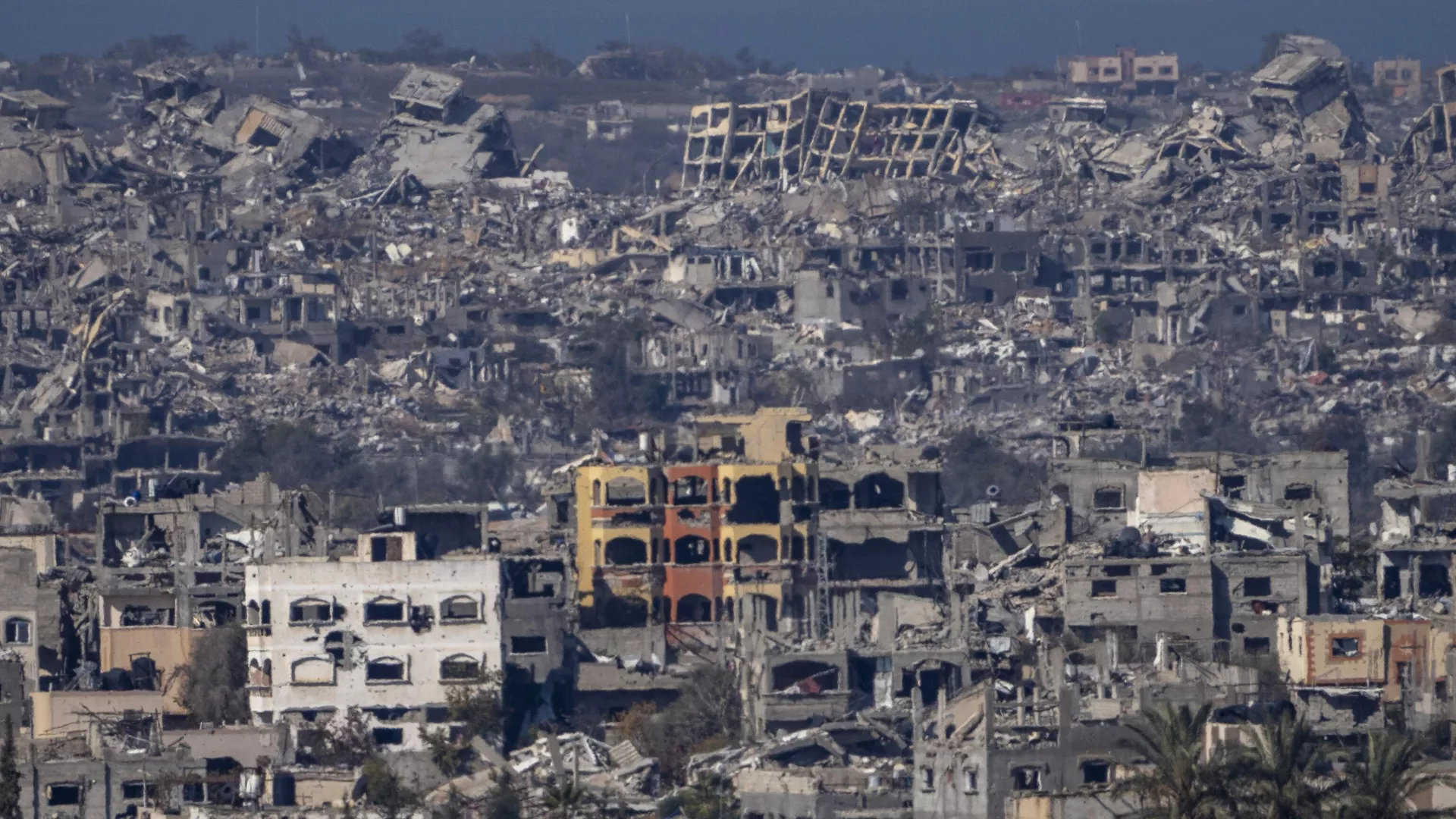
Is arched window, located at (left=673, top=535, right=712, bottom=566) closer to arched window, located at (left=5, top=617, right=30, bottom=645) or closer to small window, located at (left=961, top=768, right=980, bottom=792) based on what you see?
arched window, located at (left=5, top=617, right=30, bottom=645)

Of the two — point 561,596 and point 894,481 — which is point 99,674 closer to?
point 561,596

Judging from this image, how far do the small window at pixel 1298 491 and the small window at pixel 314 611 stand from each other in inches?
635

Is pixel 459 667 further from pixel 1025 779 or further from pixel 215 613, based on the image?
pixel 1025 779

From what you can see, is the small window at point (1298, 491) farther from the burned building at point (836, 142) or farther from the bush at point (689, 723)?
the burned building at point (836, 142)

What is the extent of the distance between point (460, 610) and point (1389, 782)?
15478 millimetres

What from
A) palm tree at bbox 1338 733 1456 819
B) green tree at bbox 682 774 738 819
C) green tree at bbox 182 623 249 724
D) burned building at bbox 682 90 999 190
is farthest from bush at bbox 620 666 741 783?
burned building at bbox 682 90 999 190

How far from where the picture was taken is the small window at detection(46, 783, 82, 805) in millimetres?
44938

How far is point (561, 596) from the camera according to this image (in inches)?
2110

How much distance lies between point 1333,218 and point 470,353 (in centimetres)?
2347

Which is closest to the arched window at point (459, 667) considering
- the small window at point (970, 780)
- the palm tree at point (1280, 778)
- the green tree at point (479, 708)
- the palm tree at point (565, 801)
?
the green tree at point (479, 708)

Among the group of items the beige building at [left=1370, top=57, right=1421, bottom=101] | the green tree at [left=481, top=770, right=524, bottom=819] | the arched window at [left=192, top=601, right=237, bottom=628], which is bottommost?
the green tree at [left=481, top=770, right=524, bottom=819]

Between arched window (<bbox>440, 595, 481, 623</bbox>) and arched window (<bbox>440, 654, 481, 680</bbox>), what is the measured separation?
47 centimetres

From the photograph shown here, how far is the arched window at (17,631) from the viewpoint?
54.1m


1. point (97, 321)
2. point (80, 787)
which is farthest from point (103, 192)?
point (80, 787)
